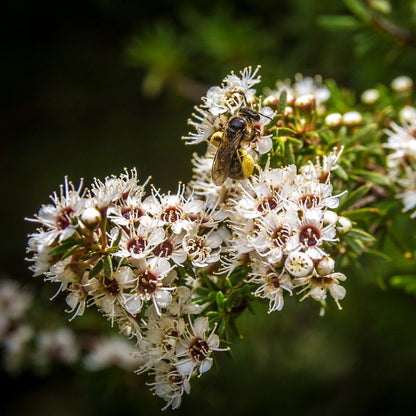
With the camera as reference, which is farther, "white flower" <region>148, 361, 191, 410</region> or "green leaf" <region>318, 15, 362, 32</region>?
"green leaf" <region>318, 15, 362, 32</region>

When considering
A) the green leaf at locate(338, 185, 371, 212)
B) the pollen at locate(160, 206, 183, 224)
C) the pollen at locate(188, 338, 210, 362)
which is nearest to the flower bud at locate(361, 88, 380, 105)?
the green leaf at locate(338, 185, 371, 212)

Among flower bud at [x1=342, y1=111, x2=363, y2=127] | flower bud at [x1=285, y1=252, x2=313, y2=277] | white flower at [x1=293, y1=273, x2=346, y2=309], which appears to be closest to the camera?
flower bud at [x1=285, y1=252, x2=313, y2=277]

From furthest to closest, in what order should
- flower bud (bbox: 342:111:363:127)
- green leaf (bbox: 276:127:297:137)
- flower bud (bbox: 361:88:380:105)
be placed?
flower bud (bbox: 361:88:380:105) < flower bud (bbox: 342:111:363:127) < green leaf (bbox: 276:127:297:137)

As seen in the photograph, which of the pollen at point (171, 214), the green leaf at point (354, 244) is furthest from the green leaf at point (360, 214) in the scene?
the pollen at point (171, 214)

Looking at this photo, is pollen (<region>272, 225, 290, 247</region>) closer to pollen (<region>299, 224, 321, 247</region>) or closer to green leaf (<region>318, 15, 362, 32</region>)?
pollen (<region>299, 224, 321, 247</region>)

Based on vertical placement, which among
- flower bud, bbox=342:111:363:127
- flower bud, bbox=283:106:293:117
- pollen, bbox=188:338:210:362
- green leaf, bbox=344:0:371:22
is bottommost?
pollen, bbox=188:338:210:362

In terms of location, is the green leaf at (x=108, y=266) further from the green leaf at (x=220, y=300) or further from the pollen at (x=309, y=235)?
the pollen at (x=309, y=235)
